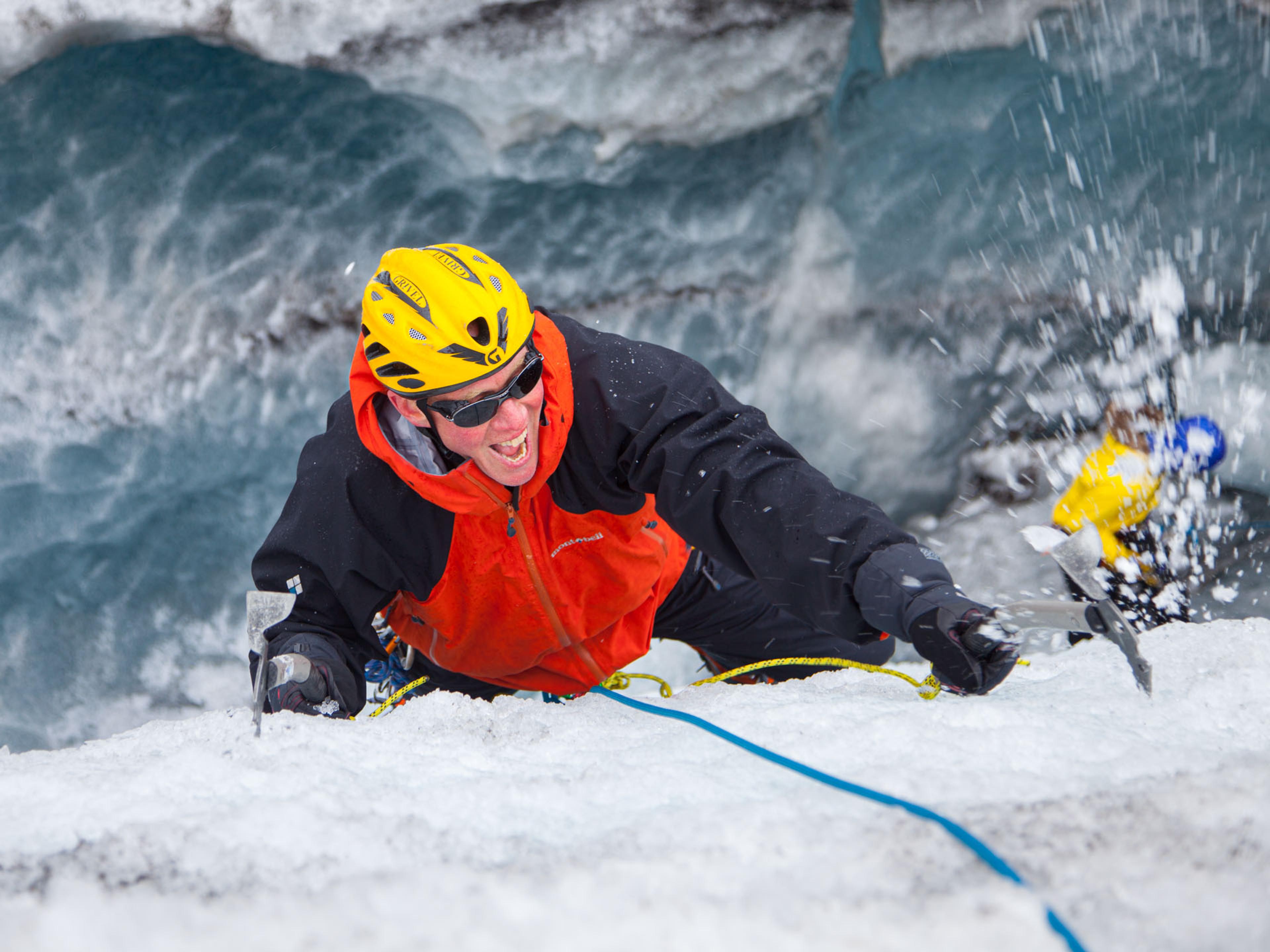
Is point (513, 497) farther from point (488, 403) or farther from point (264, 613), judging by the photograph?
point (264, 613)

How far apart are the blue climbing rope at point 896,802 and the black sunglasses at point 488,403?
28.6 inches

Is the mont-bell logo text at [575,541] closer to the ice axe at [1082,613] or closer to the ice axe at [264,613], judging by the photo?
the ice axe at [264,613]

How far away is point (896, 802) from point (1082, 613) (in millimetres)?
512

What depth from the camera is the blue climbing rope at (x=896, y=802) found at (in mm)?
1014

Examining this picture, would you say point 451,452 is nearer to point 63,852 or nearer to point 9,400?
point 63,852

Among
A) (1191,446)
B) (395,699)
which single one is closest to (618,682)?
(395,699)

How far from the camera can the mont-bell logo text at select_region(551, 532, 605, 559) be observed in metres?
2.30

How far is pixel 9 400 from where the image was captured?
148 inches

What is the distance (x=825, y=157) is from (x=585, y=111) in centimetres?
116

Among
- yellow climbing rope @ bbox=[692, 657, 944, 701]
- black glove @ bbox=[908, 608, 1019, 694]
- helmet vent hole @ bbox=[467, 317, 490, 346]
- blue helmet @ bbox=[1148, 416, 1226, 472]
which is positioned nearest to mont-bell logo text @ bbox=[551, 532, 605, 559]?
yellow climbing rope @ bbox=[692, 657, 944, 701]

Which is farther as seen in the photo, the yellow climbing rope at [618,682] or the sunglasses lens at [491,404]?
the yellow climbing rope at [618,682]

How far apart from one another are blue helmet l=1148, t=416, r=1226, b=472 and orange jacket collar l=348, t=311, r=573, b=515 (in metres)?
2.82

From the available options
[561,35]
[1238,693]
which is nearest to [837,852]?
[1238,693]

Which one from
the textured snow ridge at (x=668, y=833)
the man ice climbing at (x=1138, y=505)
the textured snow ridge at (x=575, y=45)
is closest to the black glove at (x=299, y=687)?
the textured snow ridge at (x=668, y=833)
